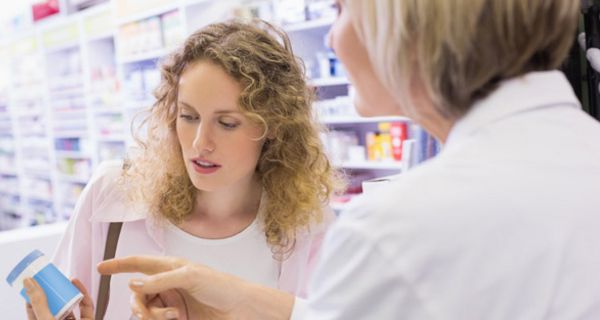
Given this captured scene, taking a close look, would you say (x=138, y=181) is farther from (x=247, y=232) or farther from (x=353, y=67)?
A: (x=353, y=67)

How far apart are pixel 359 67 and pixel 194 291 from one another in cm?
59

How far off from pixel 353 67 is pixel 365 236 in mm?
303

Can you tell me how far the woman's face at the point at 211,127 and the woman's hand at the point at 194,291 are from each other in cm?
42

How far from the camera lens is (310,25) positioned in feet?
15.2

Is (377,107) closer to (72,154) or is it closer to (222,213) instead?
(222,213)

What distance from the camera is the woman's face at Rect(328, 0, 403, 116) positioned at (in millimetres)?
797

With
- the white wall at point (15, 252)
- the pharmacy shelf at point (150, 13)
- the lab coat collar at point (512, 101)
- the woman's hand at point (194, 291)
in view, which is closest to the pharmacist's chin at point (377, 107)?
the lab coat collar at point (512, 101)

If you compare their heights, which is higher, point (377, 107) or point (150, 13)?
point (150, 13)

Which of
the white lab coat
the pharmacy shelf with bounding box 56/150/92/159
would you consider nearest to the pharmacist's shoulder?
the white lab coat

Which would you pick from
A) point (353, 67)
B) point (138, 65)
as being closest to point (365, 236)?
point (353, 67)

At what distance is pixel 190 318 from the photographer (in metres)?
1.25

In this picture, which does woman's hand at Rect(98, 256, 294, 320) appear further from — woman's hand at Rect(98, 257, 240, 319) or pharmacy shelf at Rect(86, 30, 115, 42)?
pharmacy shelf at Rect(86, 30, 115, 42)

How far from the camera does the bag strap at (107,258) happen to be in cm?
150

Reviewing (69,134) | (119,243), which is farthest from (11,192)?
(119,243)
